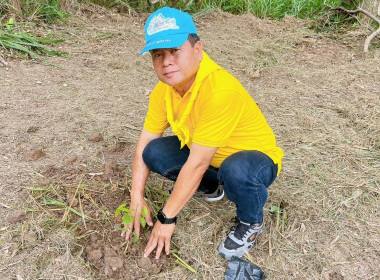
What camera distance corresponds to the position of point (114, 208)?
186 centimetres

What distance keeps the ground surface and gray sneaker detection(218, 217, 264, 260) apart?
47mm

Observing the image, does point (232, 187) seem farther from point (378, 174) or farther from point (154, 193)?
point (378, 174)

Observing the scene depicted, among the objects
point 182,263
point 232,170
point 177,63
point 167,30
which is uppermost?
point 167,30

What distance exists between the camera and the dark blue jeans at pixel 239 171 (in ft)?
4.97

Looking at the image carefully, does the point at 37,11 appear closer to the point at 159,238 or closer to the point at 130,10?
the point at 130,10

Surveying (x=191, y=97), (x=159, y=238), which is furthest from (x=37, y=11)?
(x=159, y=238)

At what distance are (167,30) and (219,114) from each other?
1.18ft

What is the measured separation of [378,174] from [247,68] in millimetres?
1845

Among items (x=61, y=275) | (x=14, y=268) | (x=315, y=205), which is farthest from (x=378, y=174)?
(x=14, y=268)

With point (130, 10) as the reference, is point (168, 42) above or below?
above

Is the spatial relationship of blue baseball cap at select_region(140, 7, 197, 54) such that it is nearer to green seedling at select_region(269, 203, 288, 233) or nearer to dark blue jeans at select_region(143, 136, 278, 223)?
dark blue jeans at select_region(143, 136, 278, 223)

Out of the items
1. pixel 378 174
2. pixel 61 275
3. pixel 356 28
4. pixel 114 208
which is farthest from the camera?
pixel 356 28

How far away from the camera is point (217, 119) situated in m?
1.40

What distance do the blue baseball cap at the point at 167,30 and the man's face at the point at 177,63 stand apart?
0.15 ft
